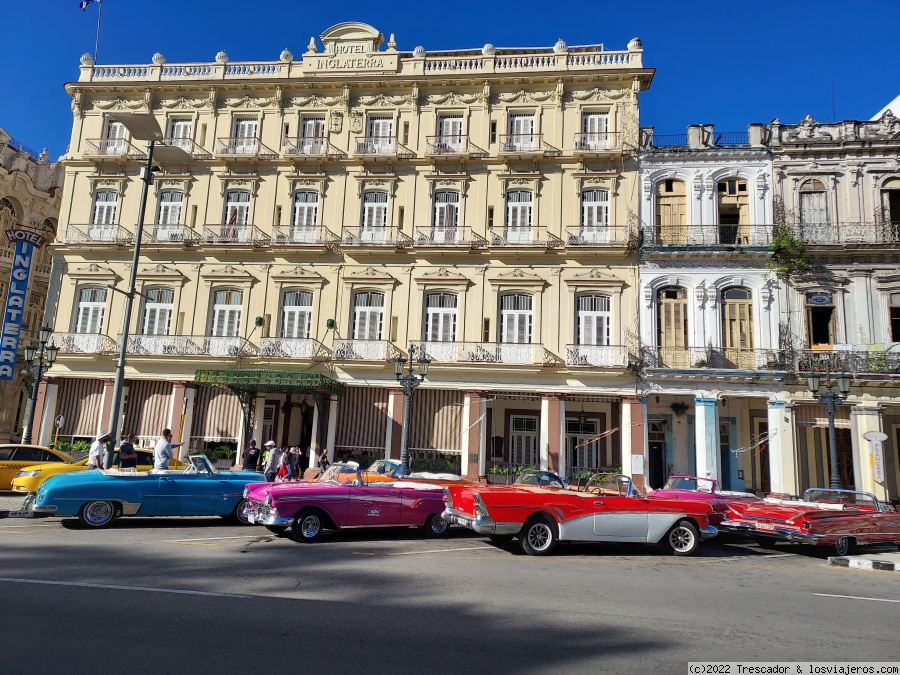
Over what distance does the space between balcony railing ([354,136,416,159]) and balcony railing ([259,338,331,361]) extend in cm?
799

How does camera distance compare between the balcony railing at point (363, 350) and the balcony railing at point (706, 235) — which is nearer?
the balcony railing at point (706, 235)

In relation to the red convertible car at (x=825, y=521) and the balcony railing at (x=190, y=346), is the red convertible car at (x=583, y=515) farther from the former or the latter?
the balcony railing at (x=190, y=346)

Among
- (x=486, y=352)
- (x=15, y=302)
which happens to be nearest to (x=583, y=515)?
(x=486, y=352)

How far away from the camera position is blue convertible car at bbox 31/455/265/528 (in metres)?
11.4

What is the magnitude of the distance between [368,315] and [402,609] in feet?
58.9

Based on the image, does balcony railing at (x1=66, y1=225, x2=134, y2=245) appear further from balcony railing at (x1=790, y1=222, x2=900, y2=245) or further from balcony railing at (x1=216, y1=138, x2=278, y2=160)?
balcony railing at (x1=790, y1=222, x2=900, y2=245)

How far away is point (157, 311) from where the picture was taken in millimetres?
25016

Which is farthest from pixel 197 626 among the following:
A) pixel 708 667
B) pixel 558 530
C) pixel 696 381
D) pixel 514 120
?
pixel 514 120

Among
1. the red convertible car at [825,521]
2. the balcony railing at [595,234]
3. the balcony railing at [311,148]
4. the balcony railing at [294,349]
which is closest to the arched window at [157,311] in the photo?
the balcony railing at [294,349]

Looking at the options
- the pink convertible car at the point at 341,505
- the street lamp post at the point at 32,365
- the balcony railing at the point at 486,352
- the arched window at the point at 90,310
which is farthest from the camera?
the arched window at the point at 90,310

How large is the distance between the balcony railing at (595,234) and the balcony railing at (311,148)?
9.87 meters

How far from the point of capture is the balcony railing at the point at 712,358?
2169cm

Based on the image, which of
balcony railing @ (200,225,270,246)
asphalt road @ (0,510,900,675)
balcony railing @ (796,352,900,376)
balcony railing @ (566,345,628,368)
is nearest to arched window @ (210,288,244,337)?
balcony railing @ (200,225,270,246)

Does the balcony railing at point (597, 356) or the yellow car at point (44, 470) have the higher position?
the balcony railing at point (597, 356)
